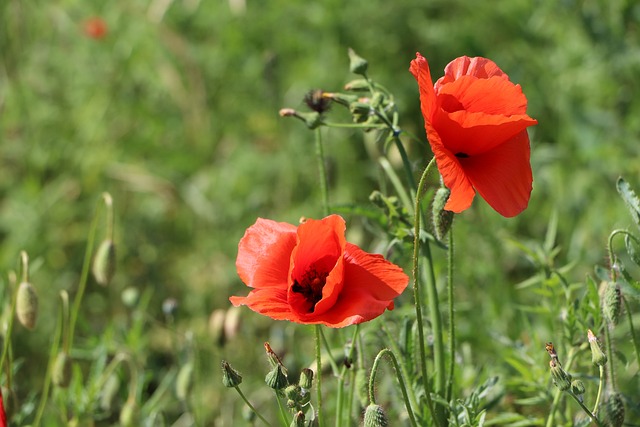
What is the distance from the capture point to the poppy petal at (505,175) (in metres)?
1.34

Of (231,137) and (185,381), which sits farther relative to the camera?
(231,137)

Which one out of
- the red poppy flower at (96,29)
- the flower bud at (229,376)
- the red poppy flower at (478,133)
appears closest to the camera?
the red poppy flower at (478,133)

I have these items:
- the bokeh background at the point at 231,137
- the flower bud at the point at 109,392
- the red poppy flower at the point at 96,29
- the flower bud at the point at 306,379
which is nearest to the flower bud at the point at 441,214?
the flower bud at the point at 306,379

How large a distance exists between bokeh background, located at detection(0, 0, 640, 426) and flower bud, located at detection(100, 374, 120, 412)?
2.24 feet

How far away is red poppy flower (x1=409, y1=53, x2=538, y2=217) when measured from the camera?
1294 mm

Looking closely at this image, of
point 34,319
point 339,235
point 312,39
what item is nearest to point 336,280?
point 339,235

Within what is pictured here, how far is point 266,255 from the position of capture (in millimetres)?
1426

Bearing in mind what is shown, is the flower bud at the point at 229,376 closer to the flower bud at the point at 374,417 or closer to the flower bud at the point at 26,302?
the flower bud at the point at 374,417

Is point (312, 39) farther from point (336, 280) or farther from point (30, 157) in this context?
point (336, 280)

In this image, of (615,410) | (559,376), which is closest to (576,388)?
(559,376)

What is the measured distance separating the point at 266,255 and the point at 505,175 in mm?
355

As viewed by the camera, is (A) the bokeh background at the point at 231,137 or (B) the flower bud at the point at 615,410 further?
(A) the bokeh background at the point at 231,137

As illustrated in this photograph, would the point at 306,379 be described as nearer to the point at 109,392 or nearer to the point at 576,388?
the point at 576,388

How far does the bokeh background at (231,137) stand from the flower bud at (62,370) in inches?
33.2
